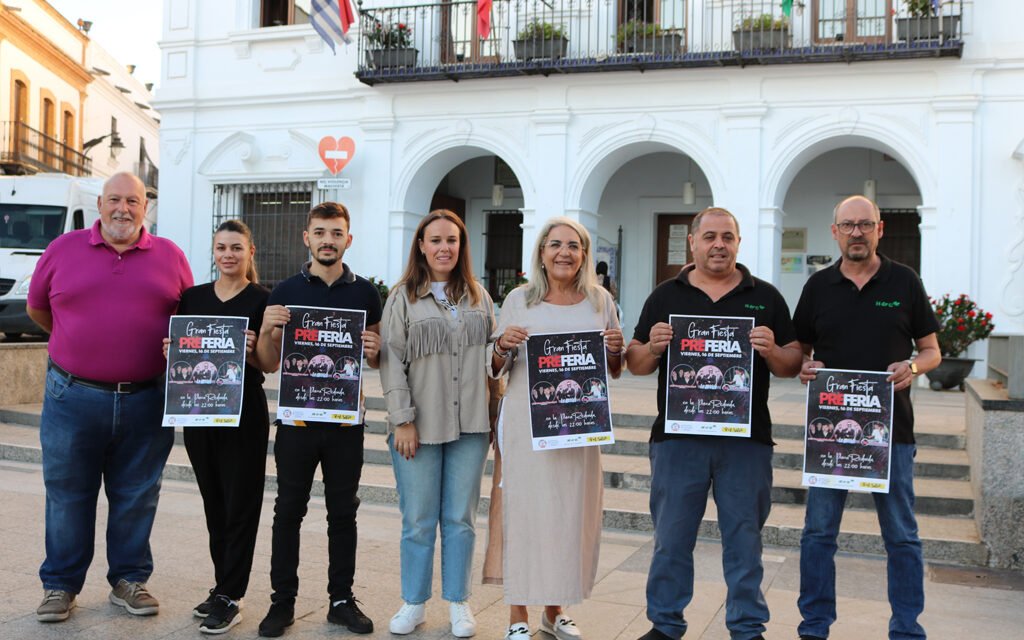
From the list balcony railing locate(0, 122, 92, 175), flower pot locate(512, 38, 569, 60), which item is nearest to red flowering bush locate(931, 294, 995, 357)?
flower pot locate(512, 38, 569, 60)

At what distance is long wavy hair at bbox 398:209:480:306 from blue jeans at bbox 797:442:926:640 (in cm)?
189

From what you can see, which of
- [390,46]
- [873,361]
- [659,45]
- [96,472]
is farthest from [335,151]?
[873,361]

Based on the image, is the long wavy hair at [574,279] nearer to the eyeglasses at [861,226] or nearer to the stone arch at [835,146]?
the eyeglasses at [861,226]

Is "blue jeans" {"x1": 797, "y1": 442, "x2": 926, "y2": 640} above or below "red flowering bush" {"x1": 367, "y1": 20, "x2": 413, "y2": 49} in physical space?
below

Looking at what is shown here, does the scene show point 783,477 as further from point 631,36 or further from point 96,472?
point 631,36

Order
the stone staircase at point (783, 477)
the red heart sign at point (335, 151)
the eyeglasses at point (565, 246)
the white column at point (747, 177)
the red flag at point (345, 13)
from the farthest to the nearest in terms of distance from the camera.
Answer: the red heart sign at point (335, 151) < the red flag at point (345, 13) < the white column at point (747, 177) < the stone staircase at point (783, 477) < the eyeglasses at point (565, 246)

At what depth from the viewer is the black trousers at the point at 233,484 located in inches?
190

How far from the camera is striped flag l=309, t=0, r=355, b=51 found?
16.0 m

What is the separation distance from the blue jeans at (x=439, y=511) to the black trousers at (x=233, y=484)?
71 centimetres

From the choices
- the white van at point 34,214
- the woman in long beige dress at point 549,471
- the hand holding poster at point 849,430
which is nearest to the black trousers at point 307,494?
the woman in long beige dress at point 549,471

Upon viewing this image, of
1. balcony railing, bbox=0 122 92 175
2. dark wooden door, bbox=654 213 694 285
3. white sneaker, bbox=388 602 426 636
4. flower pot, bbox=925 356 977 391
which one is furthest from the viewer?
balcony railing, bbox=0 122 92 175

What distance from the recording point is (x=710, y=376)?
175 inches

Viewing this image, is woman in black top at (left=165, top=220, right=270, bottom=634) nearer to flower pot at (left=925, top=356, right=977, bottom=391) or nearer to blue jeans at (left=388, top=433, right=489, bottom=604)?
blue jeans at (left=388, top=433, right=489, bottom=604)

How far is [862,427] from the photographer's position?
4441mm
